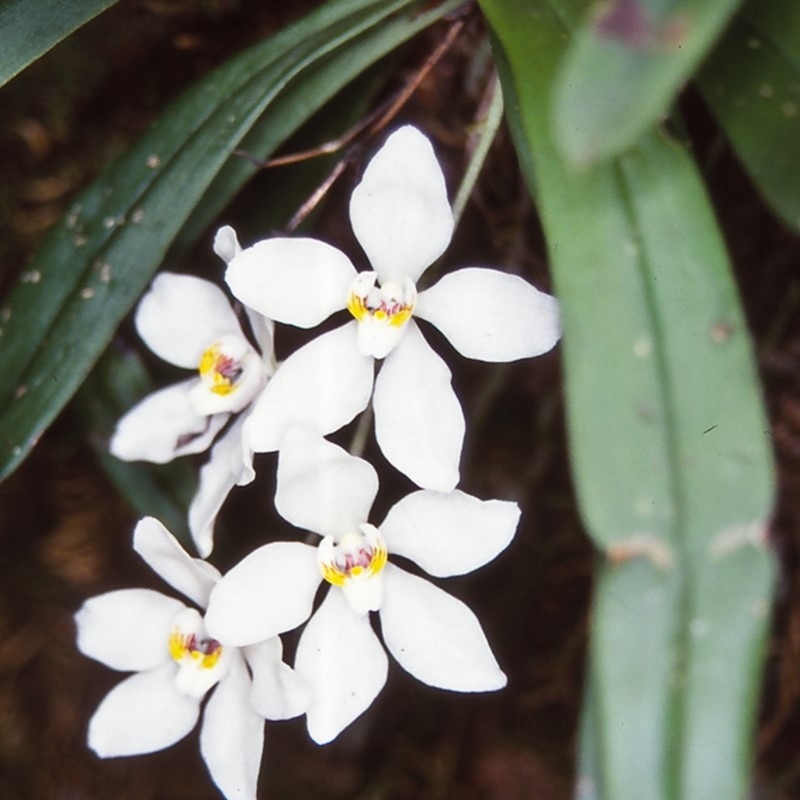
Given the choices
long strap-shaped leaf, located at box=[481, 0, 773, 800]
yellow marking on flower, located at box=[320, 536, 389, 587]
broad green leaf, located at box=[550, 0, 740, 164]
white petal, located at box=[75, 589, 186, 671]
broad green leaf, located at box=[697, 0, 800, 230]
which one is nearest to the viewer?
broad green leaf, located at box=[550, 0, 740, 164]

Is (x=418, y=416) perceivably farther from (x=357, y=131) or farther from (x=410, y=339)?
(x=357, y=131)

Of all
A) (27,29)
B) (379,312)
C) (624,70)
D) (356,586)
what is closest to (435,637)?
(356,586)

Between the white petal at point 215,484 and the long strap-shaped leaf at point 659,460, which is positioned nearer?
the long strap-shaped leaf at point 659,460

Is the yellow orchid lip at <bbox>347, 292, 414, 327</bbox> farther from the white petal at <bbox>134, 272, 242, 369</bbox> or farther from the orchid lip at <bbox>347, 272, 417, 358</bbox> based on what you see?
the white petal at <bbox>134, 272, 242, 369</bbox>

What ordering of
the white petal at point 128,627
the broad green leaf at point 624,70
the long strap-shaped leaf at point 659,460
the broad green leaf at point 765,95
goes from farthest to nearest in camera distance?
the white petal at point 128,627 → the broad green leaf at point 765,95 → the long strap-shaped leaf at point 659,460 → the broad green leaf at point 624,70

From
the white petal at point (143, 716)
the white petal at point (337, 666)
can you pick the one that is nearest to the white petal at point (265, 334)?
the white petal at point (337, 666)

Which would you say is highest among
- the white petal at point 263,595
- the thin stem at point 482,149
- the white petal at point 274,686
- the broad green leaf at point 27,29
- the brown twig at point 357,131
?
the broad green leaf at point 27,29

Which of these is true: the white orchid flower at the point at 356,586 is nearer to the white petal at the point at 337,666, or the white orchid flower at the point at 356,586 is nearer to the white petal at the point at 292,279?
the white petal at the point at 337,666

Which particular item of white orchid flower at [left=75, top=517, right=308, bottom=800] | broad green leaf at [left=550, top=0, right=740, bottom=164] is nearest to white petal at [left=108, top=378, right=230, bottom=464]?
white orchid flower at [left=75, top=517, right=308, bottom=800]
